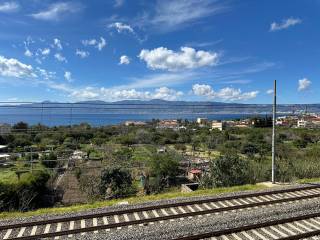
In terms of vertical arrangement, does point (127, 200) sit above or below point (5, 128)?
below

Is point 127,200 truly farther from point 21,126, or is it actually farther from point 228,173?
point 21,126

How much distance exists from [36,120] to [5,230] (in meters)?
7.24

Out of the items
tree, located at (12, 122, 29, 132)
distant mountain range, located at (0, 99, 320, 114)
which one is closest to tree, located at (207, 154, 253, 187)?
distant mountain range, located at (0, 99, 320, 114)

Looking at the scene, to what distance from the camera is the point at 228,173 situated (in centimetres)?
1477

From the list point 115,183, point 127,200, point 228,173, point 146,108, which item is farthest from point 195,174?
point 127,200

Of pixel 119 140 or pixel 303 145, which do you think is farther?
pixel 303 145

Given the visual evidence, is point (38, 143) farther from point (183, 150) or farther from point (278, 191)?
point (183, 150)

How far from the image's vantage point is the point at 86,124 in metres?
16.3

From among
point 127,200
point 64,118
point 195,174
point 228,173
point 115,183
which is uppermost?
point 64,118

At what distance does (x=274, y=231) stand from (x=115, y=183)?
10010 millimetres

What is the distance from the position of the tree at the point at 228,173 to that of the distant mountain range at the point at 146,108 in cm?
296

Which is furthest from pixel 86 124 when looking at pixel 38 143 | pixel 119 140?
pixel 119 140

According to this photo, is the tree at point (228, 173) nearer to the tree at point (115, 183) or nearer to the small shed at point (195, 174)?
the tree at point (115, 183)

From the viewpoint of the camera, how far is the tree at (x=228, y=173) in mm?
14250
